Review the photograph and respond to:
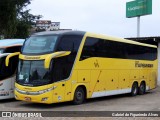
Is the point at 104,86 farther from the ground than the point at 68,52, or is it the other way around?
the point at 68,52

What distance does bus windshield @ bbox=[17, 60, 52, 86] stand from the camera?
55.2 feet

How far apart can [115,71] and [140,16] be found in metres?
28.0

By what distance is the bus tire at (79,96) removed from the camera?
1834 cm

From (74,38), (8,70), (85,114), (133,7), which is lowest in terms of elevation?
(85,114)

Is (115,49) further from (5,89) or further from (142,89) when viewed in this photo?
(5,89)

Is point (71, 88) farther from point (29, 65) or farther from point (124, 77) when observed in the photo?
point (124, 77)

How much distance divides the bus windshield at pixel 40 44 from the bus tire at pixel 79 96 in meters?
2.52

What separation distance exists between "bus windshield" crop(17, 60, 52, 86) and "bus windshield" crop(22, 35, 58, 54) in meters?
0.56

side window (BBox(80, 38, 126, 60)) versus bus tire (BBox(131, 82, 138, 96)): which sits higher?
side window (BBox(80, 38, 126, 60))

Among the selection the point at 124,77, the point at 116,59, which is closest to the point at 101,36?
the point at 116,59

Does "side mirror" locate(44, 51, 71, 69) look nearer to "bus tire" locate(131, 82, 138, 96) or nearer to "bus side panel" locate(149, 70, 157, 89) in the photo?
"bus tire" locate(131, 82, 138, 96)

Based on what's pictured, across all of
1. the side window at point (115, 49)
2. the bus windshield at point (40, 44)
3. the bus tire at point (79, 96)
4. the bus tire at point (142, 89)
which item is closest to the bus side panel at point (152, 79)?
the bus tire at point (142, 89)

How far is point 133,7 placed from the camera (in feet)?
160

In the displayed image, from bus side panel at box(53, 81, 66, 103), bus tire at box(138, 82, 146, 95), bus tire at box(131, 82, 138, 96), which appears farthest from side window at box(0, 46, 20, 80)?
bus tire at box(138, 82, 146, 95)
